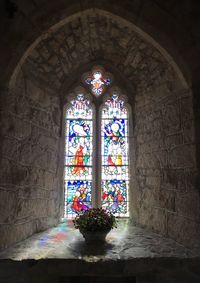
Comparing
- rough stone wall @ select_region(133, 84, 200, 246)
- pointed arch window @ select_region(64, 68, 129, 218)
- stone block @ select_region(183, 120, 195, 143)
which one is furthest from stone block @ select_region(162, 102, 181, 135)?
pointed arch window @ select_region(64, 68, 129, 218)

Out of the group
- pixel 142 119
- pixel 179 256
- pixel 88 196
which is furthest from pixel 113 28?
pixel 179 256

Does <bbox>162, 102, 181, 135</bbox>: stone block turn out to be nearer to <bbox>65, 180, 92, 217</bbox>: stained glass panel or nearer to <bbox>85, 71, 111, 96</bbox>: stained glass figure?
<bbox>85, 71, 111, 96</bbox>: stained glass figure

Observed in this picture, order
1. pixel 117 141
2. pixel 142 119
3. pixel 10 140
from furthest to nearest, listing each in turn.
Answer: pixel 117 141, pixel 142 119, pixel 10 140

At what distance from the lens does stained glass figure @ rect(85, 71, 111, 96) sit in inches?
181

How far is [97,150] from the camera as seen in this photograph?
437 cm

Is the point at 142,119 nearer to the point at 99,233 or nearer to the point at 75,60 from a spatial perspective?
the point at 75,60

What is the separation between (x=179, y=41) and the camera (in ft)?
10.4

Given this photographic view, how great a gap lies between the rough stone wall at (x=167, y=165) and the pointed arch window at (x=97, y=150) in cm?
28

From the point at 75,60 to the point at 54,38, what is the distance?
701mm

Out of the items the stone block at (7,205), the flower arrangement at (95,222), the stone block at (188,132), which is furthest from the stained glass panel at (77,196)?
the stone block at (188,132)

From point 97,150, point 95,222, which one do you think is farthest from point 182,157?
point 97,150

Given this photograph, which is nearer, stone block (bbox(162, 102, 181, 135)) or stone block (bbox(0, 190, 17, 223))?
stone block (bbox(0, 190, 17, 223))

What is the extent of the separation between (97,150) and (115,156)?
0.31 meters

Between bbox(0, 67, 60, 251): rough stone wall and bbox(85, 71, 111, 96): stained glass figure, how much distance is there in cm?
73
